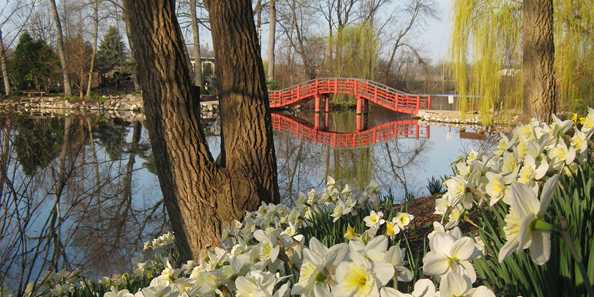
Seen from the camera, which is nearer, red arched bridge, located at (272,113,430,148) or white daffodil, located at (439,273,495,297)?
white daffodil, located at (439,273,495,297)

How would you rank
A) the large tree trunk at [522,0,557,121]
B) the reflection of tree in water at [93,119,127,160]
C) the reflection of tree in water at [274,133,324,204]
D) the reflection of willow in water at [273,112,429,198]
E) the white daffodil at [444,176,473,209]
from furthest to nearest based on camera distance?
1. the reflection of tree in water at [93,119,127,160]
2. the reflection of willow in water at [273,112,429,198]
3. the reflection of tree in water at [274,133,324,204]
4. the large tree trunk at [522,0,557,121]
5. the white daffodil at [444,176,473,209]

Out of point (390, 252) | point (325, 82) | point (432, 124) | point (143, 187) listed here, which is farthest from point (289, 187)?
point (325, 82)

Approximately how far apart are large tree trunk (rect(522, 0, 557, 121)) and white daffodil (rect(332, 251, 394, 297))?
515 cm

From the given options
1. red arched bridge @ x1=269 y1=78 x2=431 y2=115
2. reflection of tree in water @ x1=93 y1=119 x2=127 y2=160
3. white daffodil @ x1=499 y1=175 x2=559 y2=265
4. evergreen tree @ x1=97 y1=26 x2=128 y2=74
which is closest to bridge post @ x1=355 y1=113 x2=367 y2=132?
red arched bridge @ x1=269 y1=78 x2=431 y2=115

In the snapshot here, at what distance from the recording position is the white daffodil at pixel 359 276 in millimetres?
778

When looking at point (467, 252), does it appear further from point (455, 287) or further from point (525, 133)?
point (525, 133)

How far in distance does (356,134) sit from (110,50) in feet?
73.5

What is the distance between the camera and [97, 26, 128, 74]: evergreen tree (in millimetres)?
32438

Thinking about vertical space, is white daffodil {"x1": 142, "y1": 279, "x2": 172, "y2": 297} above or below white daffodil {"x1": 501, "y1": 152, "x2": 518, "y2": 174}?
below

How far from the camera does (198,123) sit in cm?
325

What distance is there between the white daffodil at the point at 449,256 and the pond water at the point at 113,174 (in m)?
1.74

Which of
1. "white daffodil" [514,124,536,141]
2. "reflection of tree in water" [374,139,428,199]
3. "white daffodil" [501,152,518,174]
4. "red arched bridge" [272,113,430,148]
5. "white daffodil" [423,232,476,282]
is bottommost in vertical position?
"reflection of tree in water" [374,139,428,199]

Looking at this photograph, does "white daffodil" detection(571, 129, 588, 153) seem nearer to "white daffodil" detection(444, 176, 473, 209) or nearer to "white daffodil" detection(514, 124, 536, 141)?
"white daffodil" detection(514, 124, 536, 141)

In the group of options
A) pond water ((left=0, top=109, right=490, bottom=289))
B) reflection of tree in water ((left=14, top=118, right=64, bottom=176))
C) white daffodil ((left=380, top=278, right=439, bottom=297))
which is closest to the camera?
white daffodil ((left=380, top=278, right=439, bottom=297))
